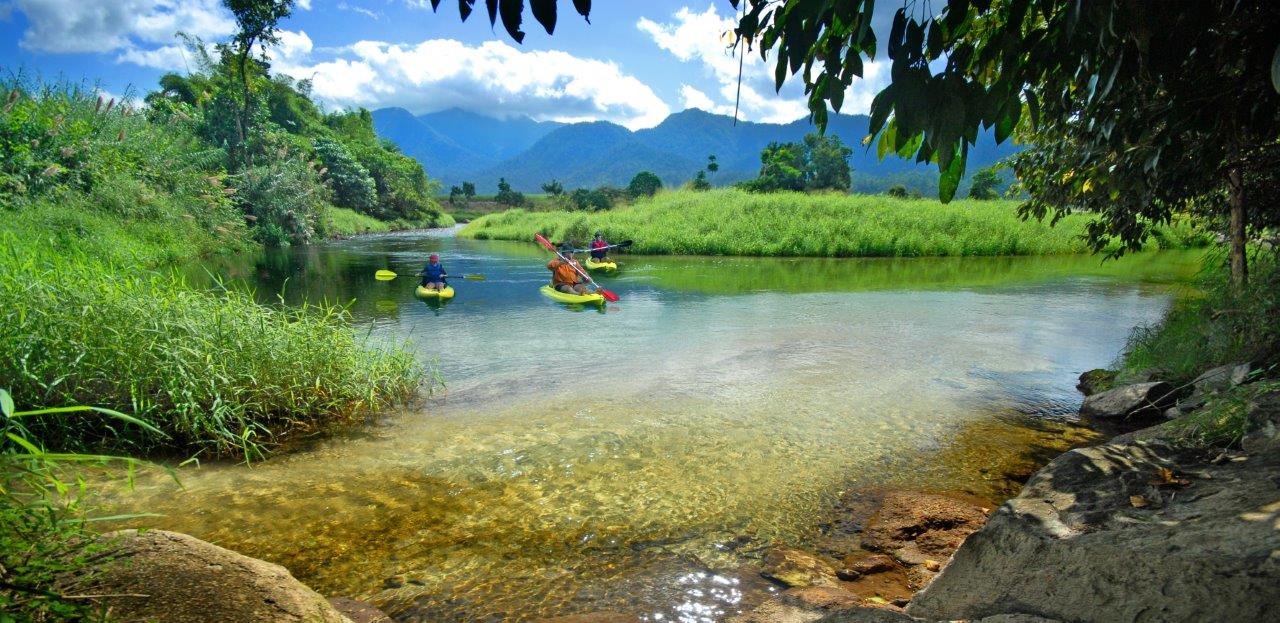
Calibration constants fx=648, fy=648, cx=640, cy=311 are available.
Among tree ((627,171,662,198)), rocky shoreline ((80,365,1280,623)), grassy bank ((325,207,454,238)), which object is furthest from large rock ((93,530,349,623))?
tree ((627,171,662,198))

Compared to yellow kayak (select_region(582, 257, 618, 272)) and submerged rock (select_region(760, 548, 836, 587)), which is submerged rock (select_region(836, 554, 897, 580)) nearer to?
submerged rock (select_region(760, 548, 836, 587))

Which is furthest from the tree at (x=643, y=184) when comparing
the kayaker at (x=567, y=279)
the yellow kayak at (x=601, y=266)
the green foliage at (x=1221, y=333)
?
the green foliage at (x=1221, y=333)

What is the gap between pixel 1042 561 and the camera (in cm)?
204

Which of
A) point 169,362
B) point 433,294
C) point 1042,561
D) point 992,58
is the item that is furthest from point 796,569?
point 433,294

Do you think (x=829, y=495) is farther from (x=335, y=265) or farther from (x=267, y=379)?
(x=335, y=265)

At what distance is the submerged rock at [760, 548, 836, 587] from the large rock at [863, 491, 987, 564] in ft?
1.21

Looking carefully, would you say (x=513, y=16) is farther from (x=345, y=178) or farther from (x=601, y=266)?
(x=345, y=178)

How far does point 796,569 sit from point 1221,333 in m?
4.47

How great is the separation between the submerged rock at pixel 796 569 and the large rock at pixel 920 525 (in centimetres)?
37

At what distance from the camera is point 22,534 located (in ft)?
5.15

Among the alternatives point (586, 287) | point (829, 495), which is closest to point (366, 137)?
point (586, 287)

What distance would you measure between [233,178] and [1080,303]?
25.0m

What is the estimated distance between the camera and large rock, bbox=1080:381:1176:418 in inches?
203

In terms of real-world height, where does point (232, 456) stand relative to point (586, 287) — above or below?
below
